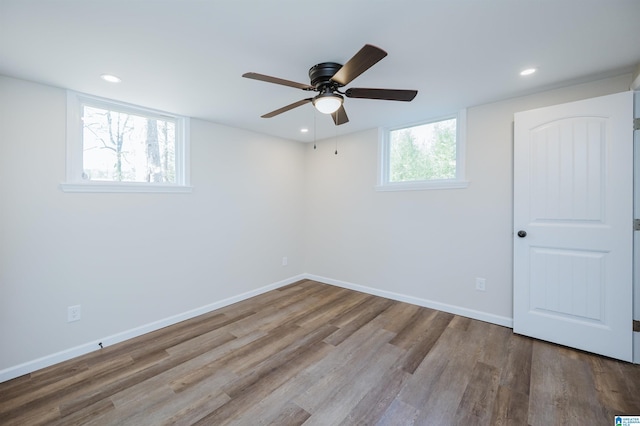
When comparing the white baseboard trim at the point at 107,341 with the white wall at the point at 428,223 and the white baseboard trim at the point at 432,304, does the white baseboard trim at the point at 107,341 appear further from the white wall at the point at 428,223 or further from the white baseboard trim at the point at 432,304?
the white wall at the point at 428,223

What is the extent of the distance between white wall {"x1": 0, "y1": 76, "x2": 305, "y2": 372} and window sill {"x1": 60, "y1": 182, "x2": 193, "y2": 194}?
0.18ft

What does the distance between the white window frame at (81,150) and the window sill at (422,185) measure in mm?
2489

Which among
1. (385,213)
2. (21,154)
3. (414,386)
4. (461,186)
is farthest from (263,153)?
(414,386)

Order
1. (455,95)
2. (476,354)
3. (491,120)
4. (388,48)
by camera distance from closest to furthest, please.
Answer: (388,48)
(476,354)
(455,95)
(491,120)

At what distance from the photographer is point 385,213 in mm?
3588

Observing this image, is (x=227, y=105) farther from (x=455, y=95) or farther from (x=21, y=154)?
(x=455, y=95)

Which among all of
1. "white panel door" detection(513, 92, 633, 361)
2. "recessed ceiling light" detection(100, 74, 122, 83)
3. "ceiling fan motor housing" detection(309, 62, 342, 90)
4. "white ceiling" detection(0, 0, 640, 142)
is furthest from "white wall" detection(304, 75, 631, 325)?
"recessed ceiling light" detection(100, 74, 122, 83)

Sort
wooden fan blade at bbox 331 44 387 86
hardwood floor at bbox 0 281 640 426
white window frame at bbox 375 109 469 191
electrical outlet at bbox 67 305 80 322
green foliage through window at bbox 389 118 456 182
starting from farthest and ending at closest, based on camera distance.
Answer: green foliage through window at bbox 389 118 456 182 < white window frame at bbox 375 109 469 191 < electrical outlet at bbox 67 305 80 322 < hardwood floor at bbox 0 281 640 426 < wooden fan blade at bbox 331 44 387 86

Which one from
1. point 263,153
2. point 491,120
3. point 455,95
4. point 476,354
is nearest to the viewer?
point 476,354

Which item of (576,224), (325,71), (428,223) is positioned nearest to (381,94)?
(325,71)

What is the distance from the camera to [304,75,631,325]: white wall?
2.72 meters

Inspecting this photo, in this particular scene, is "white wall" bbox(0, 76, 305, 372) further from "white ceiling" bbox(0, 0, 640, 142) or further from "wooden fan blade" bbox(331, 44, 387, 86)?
"wooden fan blade" bbox(331, 44, 387, 86)

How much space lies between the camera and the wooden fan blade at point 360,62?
1310 millimetres

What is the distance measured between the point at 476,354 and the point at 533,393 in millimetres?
475
